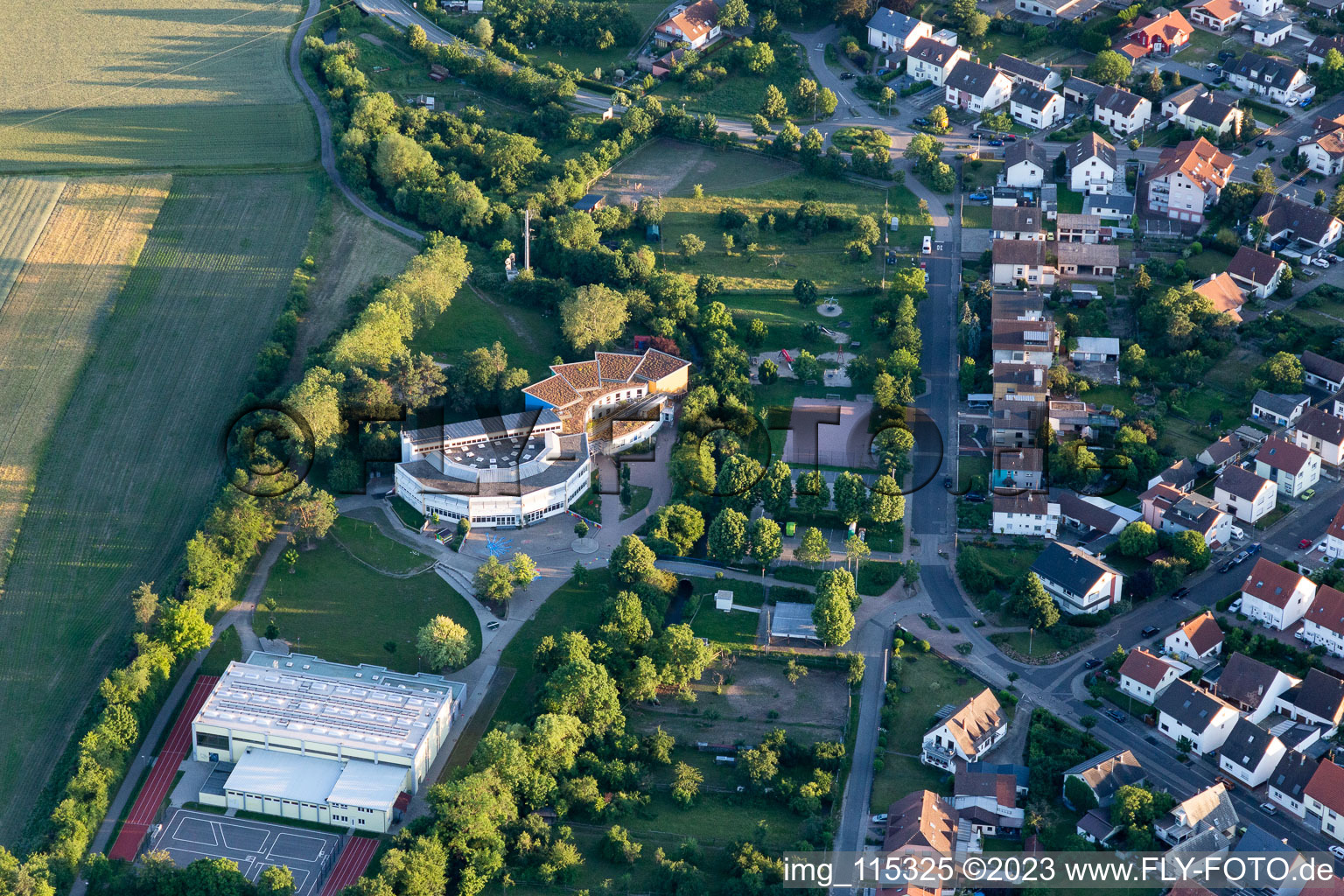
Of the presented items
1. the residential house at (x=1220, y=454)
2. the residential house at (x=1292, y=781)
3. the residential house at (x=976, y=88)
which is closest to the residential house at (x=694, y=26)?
the residential house at (x=976, y=88)

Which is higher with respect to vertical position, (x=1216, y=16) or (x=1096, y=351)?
(x=1216, y=16)

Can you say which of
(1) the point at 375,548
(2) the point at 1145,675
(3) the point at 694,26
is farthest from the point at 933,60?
(2) the point at 1145,675

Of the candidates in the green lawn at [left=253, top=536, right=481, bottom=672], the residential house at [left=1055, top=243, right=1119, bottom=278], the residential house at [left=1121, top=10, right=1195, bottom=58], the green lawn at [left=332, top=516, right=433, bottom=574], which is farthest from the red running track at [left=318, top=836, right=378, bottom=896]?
the residential house at [left=1121, top=10, right=1195, bottom=58]

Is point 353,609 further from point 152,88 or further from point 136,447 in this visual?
point 152,88

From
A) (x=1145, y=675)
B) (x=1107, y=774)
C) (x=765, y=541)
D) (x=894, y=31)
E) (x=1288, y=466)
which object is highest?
(x=894, y=31)

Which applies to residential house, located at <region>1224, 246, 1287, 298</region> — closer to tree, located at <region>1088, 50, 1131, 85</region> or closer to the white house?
tree, located at <region>1088, 50, 1131, 85</region>

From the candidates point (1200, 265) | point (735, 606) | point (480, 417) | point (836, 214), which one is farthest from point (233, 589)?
point (1200, 265)

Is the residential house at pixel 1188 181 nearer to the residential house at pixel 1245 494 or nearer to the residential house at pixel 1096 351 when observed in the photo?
the residential house at pixel 1096 351
